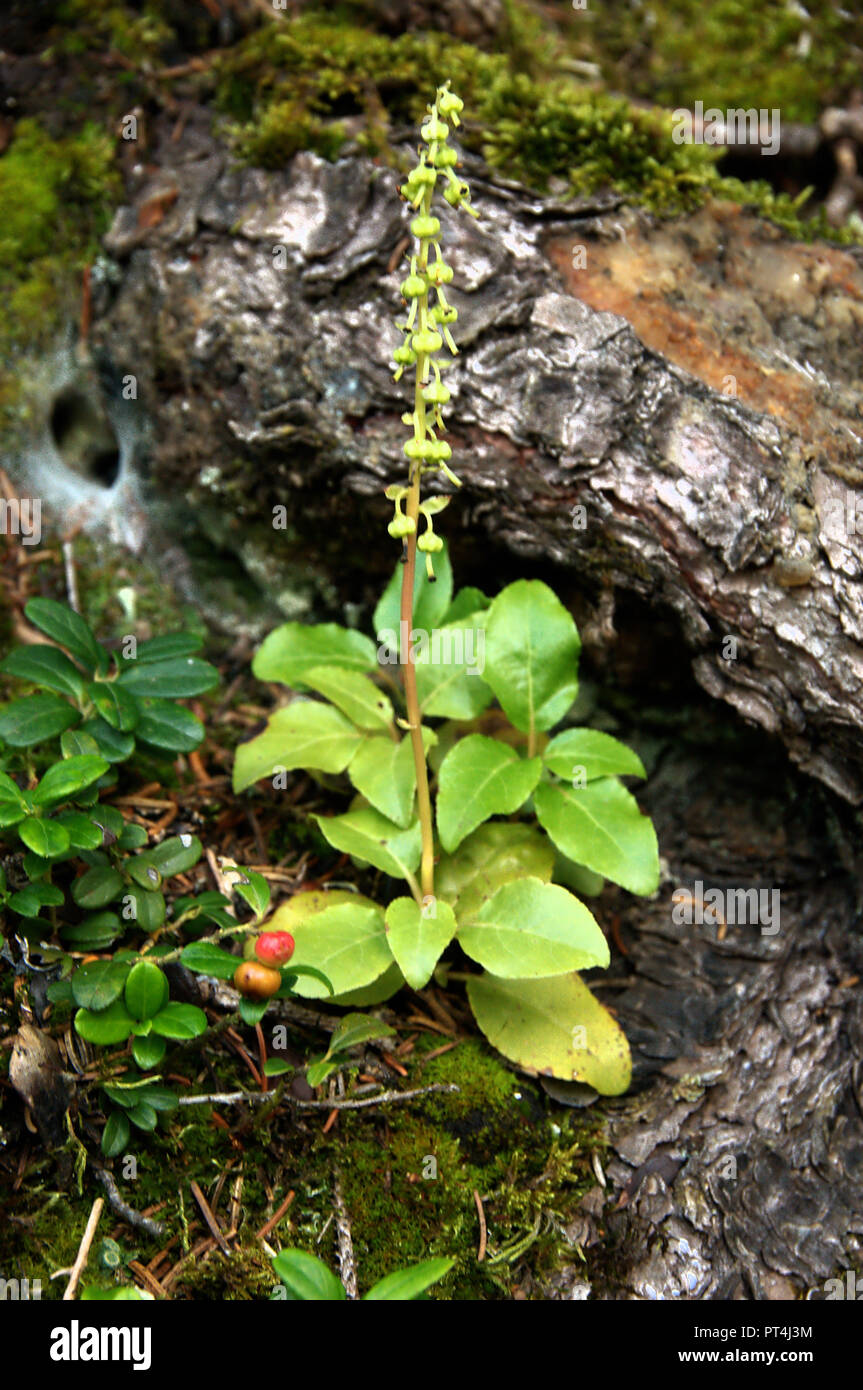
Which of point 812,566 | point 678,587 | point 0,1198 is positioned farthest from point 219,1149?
point 812,566

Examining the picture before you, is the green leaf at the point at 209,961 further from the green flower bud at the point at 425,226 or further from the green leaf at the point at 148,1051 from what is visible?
the green flower bud at the point at 425,226

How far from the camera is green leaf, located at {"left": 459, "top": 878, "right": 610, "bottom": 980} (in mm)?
2719

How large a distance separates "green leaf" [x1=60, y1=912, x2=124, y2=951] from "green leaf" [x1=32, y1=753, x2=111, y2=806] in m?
0.35

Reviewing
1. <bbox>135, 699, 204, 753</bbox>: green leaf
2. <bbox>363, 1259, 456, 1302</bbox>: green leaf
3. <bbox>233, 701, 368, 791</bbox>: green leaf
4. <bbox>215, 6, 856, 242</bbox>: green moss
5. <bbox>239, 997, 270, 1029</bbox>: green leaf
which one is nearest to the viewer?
<bbox>363, 1259, 456, 1302</bbox>: green leaf

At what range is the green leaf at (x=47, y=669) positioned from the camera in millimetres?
2949

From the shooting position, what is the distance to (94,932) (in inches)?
105

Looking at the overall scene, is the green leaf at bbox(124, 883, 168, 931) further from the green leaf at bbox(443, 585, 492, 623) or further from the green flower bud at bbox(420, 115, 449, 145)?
the green flower bud at bbox(420, 115, 449, 145)

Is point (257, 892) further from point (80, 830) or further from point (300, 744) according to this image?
point (300, 744)

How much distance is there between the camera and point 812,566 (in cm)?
296

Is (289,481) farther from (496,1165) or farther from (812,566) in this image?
(496,1165)

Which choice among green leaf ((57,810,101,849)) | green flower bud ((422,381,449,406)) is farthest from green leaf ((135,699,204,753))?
green flower bud ((422,381,449,406))

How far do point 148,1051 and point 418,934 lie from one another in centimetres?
78

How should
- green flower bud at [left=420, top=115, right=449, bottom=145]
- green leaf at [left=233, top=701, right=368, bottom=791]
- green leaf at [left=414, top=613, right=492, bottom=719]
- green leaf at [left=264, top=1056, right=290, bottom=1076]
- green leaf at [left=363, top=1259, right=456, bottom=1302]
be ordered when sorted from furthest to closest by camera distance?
1. green leaf at [left=414, top=613, right=492, bottom=719]
2. green leaf at [left=233, top=701, right=368, bottom=791]
3. green leaf at [left=264, top=1056, right=290, bottom=1076]
4. green flower bud at [left=420, top=115, right=449, bottom=145]
5. green leaf at [left=363, top=1259, right=456, bottom=1302]
